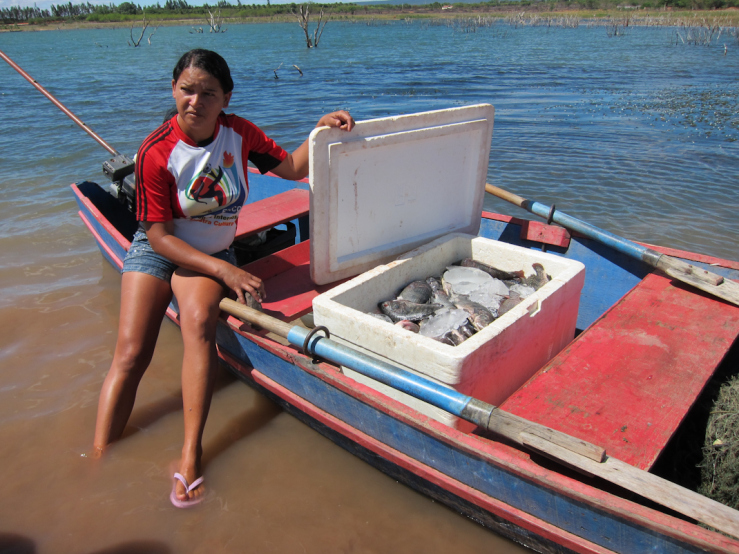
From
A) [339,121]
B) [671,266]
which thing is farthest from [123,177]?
[671,266]

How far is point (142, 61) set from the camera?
89.5ft

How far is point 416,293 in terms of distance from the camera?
3166mm

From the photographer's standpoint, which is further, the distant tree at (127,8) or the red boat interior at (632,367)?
the distant tree at (127,8)

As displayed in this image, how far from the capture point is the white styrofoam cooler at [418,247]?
241cm

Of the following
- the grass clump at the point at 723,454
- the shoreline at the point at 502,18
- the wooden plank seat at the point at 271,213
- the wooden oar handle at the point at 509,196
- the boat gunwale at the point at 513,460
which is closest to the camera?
the boat gunwale at the point at 513,460

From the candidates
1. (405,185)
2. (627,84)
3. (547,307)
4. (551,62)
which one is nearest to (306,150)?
(405,185)

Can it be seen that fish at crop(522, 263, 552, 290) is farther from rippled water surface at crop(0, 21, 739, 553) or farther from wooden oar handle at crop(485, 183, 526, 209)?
rippled water surface at crop(0, 21, 739, 553)

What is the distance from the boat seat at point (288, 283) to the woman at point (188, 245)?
0.36m

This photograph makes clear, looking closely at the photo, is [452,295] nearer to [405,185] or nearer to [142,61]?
[405,185]

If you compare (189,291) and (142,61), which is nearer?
(189,291)

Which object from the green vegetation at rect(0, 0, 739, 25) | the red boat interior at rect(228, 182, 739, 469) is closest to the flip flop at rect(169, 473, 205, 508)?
the red boat interior at rect(228, 182, 739, 469)

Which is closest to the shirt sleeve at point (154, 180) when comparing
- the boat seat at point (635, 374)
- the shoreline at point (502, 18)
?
the boat seat at point (635, 374)

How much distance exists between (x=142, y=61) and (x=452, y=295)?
96.9 ft

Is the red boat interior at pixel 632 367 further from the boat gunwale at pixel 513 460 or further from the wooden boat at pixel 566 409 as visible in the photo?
the boat gunwale at pixel 513 460
